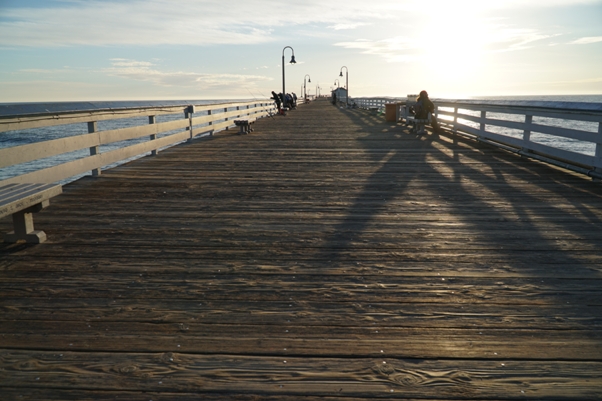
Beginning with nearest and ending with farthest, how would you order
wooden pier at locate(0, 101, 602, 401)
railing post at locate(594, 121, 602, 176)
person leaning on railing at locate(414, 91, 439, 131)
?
wooden pier at locate(0, 101, 602, 401) < railing post at locate(594, 121, 602, 176) < person leaning on railing at locate(414, 91, 439, 131)

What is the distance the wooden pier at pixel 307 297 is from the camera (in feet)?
7.72

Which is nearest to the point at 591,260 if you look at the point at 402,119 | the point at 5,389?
the point at 5,389

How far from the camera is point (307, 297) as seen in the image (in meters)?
3.24

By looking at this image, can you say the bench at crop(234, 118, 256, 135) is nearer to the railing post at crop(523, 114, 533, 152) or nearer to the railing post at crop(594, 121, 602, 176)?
the railing post at crop(523, 114, 533, 152)

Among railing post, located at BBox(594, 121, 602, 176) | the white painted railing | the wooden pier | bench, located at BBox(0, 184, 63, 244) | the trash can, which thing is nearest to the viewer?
the wooden pier

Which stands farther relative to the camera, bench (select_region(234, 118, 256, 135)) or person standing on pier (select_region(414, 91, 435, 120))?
bench (select_region(234, 118, 256, 135))

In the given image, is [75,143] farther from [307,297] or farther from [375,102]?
[375,102]

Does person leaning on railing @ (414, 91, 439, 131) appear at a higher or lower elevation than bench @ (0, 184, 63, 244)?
higher

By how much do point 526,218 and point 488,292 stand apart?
7.33ft

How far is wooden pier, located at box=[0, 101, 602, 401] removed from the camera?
7.72 feet

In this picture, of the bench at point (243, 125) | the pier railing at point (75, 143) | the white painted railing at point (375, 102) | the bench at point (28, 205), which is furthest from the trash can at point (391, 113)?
the bench at point (28, 205)

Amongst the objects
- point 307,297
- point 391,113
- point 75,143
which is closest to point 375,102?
point 391,113

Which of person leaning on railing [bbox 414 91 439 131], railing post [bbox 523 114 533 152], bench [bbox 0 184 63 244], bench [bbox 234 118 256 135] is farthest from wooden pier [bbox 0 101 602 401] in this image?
bench [bbox 234 118 256 135]

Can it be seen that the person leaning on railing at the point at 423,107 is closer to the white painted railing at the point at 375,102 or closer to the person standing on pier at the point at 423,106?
the person standing on pier at the point at 423,106
